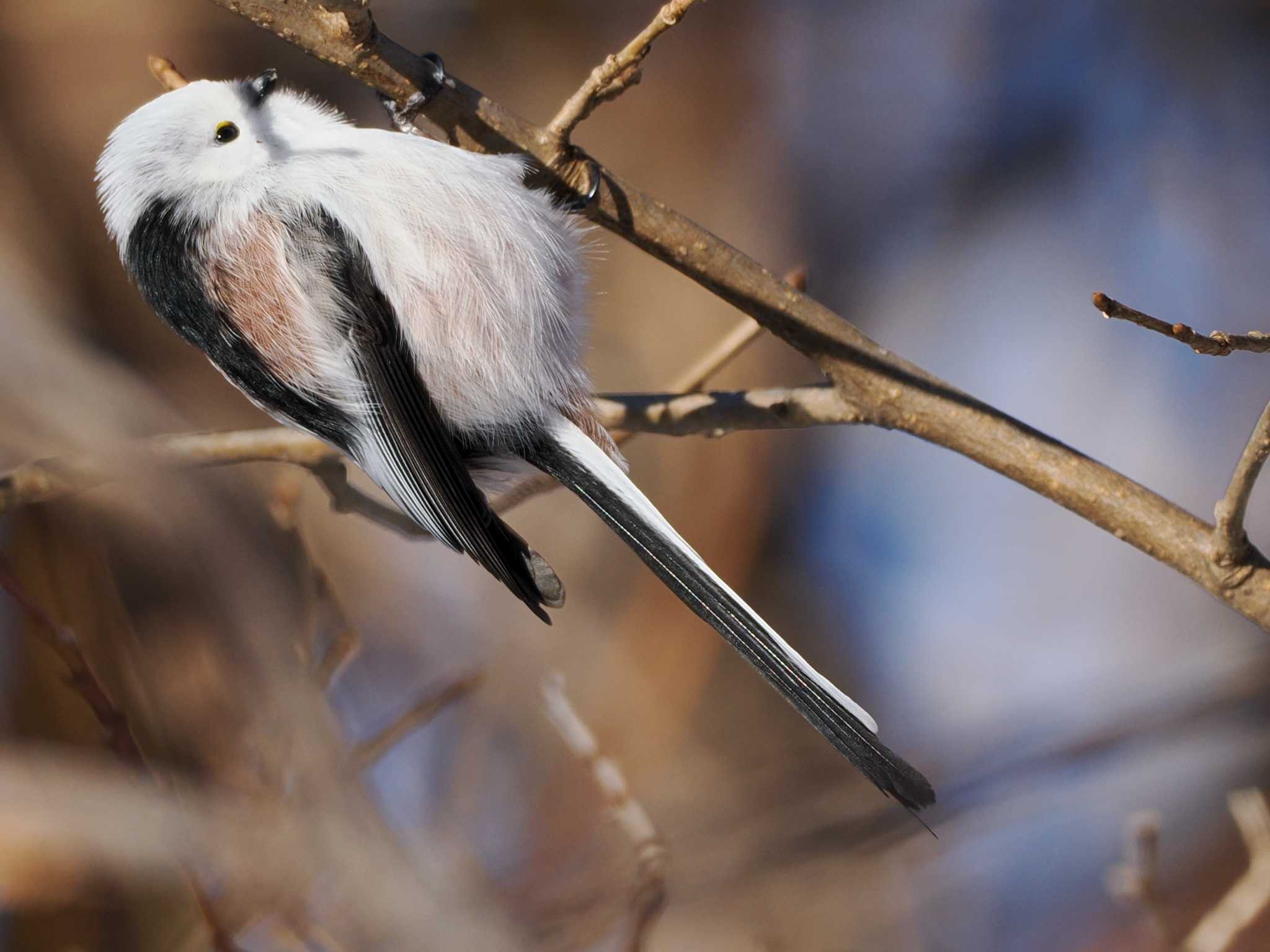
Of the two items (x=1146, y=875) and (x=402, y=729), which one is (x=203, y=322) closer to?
(x=402, y=729)

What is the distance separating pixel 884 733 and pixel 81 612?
4.38 ft

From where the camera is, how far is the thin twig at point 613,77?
2.52 ft

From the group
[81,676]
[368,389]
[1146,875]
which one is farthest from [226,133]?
[1146,875]

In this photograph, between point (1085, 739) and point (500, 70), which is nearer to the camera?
point (1085, 739)

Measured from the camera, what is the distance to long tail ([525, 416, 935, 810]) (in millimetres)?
742

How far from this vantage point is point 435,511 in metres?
0.88

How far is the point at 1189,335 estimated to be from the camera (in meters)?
0.64

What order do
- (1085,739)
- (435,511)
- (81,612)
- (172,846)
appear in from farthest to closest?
(1085,739), (81,612), (172,846), (435,511)

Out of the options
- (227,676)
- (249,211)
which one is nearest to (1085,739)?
(227,676)

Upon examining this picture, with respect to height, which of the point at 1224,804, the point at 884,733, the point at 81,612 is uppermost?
the point at 1224,804

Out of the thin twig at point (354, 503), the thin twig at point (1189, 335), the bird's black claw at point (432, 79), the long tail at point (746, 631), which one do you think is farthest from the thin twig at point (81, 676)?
the thin twig at point (1189, 335)

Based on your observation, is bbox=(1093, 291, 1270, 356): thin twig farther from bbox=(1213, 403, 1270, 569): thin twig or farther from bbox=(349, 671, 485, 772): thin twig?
bbox=(349, 671, 485, 772): thin twig

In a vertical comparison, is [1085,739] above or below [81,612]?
above

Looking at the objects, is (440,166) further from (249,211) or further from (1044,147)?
(1044,147)
